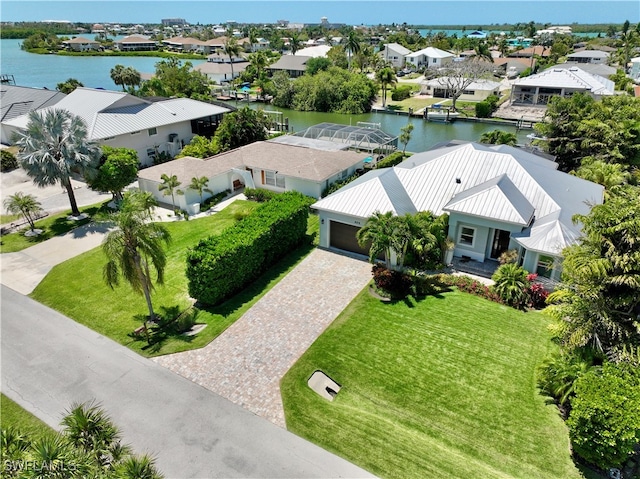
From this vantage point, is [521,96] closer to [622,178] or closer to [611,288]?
[622,178]

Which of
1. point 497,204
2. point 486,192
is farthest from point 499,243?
point 486,192

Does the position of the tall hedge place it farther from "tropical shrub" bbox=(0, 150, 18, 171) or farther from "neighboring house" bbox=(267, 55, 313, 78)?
"neighboring house" bbox=(267, 55, 313, 78)

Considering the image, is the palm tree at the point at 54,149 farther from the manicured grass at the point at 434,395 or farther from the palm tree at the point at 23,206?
the manicured grass at the point at 434,395

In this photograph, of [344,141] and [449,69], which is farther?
[449,69]

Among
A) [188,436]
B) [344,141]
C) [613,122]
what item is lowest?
[188,436]

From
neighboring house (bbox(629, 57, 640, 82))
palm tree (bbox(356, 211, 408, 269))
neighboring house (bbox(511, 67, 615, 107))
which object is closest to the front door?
palm tree (bbox(356, 211, 408, 269))

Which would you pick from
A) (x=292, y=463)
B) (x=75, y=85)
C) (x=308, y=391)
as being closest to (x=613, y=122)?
(x=308, y=391)

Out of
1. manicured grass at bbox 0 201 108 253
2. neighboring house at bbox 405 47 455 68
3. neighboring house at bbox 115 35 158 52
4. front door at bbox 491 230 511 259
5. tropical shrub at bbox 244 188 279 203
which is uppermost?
neighboring house at bbox 115 35 158 52

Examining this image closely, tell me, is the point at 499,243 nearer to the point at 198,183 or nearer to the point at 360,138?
the point at 198,183
